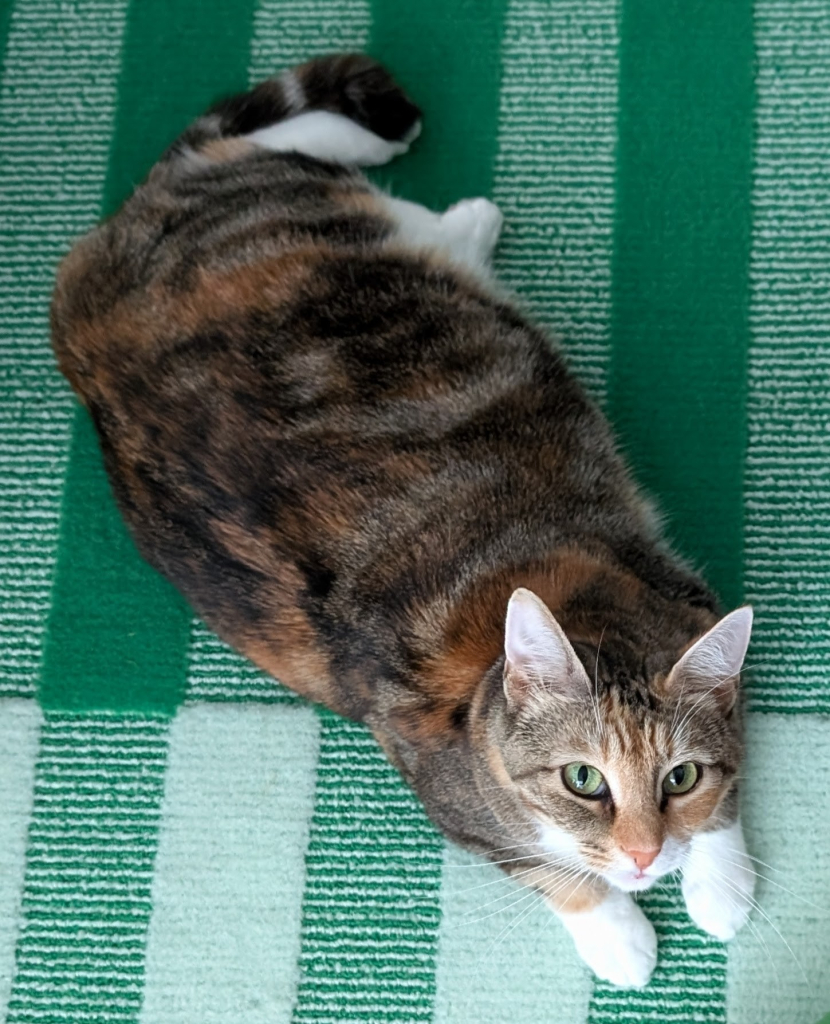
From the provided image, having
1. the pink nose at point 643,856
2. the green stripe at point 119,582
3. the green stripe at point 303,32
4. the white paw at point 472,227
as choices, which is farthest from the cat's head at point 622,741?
the green stripe at point 303,32

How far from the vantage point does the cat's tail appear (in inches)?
61.3

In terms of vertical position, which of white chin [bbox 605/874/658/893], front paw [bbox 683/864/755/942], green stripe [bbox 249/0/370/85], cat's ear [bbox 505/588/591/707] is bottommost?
front paw [bbox 683/864/755/942]

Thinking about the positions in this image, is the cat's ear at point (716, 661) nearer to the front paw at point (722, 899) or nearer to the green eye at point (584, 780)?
the green eye at point (584, 780)

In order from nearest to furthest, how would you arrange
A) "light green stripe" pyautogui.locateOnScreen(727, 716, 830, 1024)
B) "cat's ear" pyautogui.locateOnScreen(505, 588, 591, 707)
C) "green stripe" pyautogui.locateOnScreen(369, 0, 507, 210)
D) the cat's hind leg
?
1. "cat's ear" pyautogui.locateOnScreen(505, 588, 591, 707)
2. "light green stripe" pyautogui.locateOnScreen(727, 716, 830, 1024)
3. the cat's hind leg
4. "green stripe" pyautogui.locateOnScreen(369, 0, 507, 210)

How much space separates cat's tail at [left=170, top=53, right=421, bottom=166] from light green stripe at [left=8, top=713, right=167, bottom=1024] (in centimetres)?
80

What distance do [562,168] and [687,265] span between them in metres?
0.24

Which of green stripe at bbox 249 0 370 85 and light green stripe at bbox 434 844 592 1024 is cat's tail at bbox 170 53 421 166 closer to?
green stripe at bbox 249 0 370 85

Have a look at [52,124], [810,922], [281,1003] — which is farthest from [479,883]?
[52,124]

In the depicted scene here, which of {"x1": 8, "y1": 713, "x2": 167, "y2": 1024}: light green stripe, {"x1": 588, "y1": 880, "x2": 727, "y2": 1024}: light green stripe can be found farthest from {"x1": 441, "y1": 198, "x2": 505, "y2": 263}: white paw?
{"x1": 588, "y1": 880, "x2": 727, "y2": 1024}: light green stripe

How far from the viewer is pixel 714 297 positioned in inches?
62.4

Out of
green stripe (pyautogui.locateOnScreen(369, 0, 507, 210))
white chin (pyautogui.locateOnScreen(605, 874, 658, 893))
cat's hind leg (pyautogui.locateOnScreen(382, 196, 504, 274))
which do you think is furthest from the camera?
green stripe (pyautogui.locateOnScreen(369, 0, 507, 210))

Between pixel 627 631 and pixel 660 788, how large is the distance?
16cm

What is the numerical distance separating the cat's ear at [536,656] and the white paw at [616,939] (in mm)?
374

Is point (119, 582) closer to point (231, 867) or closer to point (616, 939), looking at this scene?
point (231, 867)
